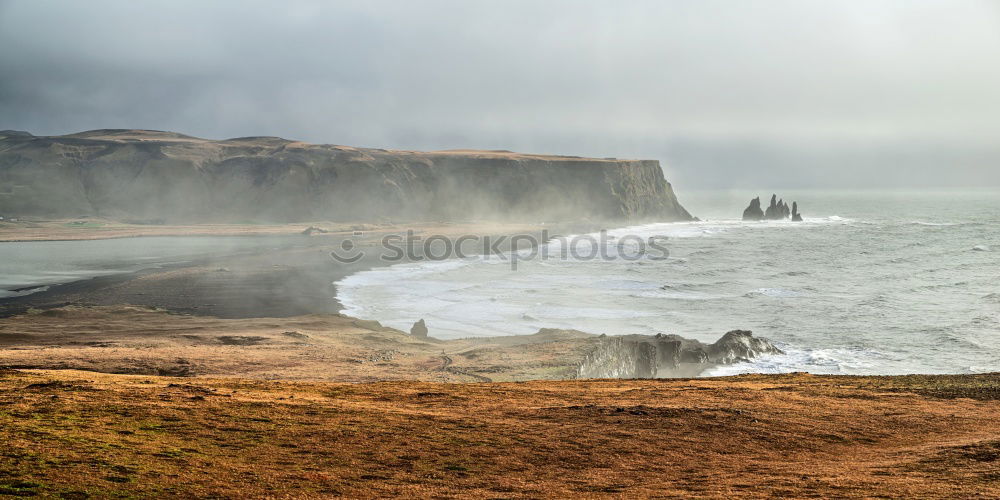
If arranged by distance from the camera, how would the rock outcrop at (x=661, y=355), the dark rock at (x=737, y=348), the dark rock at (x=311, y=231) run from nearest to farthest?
1. the rock outcrop at (x=661, y=355)
2. the dark rock at (x=737, y=348)
3. the dark rock at (x=311, y=231)

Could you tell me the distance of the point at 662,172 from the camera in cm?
15425

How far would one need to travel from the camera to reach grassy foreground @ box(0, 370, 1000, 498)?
9.09m

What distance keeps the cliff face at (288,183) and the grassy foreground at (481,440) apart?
10334cm

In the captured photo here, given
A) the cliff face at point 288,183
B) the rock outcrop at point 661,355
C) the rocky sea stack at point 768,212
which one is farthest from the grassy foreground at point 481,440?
the rocky sea stack at point 768,212

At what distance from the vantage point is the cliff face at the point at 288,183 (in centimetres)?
11488

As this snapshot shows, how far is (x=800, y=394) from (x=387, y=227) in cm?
9106

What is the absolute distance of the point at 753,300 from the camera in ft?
146

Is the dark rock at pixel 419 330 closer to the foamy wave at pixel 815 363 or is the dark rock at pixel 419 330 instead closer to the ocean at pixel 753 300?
the ocean at pixel 753 300

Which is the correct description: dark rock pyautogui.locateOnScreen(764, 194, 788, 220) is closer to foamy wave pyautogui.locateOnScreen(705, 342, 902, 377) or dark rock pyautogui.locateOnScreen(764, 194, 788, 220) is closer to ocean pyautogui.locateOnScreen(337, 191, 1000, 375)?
ocean pyautogui.locateOnScreen(337, 191, 1000, 375)

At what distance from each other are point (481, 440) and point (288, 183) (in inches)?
4499

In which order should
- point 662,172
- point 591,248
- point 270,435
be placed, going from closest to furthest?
point 270,435 < point 591,248 < point 662,172

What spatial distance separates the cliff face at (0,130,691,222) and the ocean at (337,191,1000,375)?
56.4m

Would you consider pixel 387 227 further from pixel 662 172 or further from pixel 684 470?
pixel 684 470

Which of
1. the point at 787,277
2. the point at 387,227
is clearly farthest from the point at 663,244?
the point at 387,227
